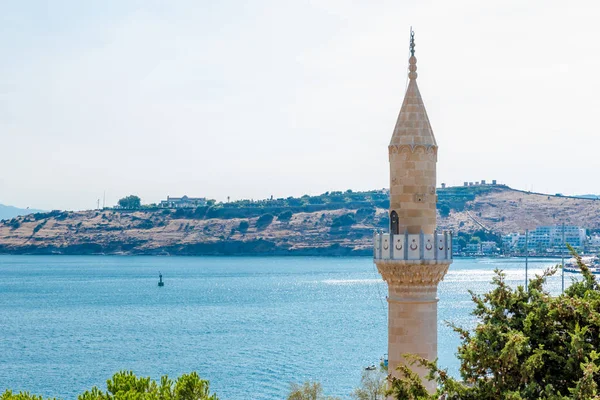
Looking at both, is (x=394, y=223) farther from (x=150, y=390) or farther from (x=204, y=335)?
(x=204, y=335)

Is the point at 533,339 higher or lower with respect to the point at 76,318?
higher

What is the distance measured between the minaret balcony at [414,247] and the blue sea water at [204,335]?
155ft

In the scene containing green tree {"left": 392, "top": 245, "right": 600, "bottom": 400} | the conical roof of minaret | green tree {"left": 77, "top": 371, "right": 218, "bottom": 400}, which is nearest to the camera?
green tree {"left": 392, "top": 245, "right": 600, "bottom": 400}

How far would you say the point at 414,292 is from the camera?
18.3m

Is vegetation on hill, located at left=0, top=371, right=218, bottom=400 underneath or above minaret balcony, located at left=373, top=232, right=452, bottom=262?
underneath

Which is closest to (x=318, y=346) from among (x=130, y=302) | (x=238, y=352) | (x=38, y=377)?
(x=238, y=352)

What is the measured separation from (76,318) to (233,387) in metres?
55.0

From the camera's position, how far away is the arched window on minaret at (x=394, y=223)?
18.3m

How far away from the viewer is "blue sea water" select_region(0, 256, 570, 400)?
237 feet

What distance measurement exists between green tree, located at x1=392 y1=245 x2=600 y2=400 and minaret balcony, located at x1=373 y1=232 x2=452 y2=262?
1.82 meters

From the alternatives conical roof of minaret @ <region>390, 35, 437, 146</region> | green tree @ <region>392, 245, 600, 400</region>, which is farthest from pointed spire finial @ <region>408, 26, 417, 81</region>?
green tree @ <region>392, 245, 600, 400</region>

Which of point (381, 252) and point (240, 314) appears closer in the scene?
point (381, 252)

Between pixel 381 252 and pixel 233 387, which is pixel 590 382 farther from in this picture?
pixel 233 387

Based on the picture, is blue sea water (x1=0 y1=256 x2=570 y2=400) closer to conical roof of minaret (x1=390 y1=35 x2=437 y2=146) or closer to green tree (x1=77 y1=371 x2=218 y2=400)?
green tree (x1=77 y1=371 x2=218 y2=400)
